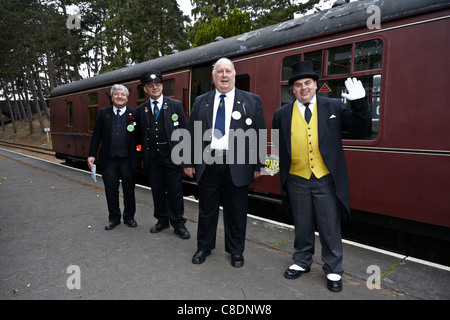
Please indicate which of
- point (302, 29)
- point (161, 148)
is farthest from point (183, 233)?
point (302, 29)

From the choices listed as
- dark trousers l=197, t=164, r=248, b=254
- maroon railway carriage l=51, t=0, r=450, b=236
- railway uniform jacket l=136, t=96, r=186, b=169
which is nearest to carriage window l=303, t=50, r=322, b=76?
maroon railway carriage l=51, t=0, r=450, b=236

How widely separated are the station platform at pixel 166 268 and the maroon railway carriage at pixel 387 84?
71cm

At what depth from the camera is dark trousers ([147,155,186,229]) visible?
405 centimetres

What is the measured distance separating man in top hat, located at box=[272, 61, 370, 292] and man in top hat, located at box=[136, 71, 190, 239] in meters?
1.63

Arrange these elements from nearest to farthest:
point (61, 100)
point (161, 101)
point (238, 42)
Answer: point (161, 101) < point (238, 42) < point (61, 100)

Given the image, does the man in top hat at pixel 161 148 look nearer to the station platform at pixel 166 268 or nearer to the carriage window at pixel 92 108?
the station platform at pixel 166 268

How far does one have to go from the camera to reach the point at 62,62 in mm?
30422

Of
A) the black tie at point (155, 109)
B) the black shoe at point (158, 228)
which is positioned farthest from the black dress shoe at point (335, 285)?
the black tie at point (155, 109)

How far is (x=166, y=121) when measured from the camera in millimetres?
4035

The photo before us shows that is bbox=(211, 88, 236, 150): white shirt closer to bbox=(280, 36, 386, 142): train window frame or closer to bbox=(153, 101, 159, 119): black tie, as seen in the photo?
bbox=(153, 101, 159, 119): black tie

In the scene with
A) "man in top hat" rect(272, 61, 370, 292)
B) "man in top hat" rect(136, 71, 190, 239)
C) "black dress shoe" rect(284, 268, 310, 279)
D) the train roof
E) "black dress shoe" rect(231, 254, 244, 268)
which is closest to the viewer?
"man in top hat" rect(272, 61, 370, 292)
